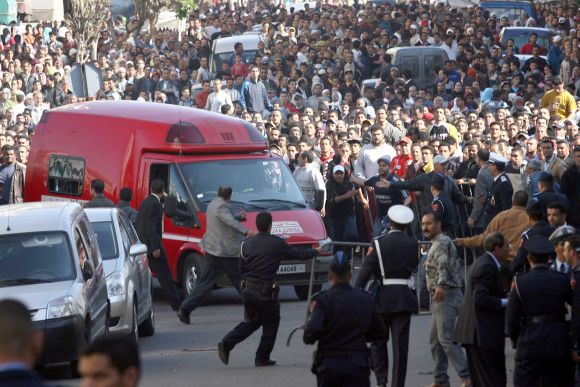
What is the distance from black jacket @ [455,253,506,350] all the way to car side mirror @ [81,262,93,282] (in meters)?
3.70

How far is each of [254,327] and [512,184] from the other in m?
5.23

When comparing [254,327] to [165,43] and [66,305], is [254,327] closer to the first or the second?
[66,305]

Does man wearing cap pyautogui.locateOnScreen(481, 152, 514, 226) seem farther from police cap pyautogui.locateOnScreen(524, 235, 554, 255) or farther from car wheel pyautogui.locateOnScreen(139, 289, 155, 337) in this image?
police cap pyautogui.locateOnScreen(524, 235, 554, 255)

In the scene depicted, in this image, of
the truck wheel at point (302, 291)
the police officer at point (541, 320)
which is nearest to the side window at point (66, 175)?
the truck wheel at point (302, 291)

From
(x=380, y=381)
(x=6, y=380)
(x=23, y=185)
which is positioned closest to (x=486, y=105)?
(x=23, y=185)

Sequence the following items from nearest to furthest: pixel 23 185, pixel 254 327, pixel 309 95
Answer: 1. pixel 254 327
2. pixel 23 185
3. pixel 309 95

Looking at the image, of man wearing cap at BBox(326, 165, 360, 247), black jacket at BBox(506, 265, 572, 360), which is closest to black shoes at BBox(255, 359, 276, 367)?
black jacket at BBox(506, 265, 572, 360)

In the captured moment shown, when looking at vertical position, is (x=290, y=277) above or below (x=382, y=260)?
below

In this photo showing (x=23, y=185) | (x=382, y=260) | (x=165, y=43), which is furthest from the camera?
(x=165, y=43)

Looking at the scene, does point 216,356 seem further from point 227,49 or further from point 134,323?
point 227,49

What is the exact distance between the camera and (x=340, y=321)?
30.6 ft

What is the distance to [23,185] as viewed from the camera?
2128 centimetres

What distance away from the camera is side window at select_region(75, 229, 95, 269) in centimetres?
1286

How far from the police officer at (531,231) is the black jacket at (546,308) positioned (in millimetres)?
2461
